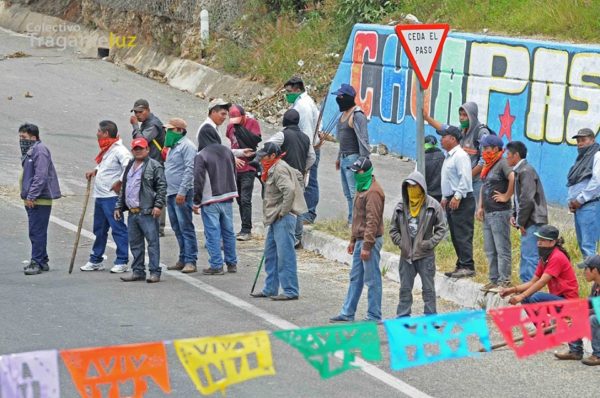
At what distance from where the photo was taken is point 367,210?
37.9 ft

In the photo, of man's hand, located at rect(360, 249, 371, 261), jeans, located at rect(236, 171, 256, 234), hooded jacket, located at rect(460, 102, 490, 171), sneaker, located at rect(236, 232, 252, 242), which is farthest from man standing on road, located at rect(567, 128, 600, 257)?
sneaker, located at rect(236, 232, 252, 242)

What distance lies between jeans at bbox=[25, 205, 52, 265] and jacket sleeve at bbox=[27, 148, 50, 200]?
7.5 inches

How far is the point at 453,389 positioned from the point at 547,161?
27.7ft

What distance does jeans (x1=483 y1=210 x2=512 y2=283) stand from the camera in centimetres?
1232

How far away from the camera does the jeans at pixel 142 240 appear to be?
13359 mm

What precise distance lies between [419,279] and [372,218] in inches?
73.7

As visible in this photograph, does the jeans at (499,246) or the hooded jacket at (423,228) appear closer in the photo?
the hooded jacket at (423,228)

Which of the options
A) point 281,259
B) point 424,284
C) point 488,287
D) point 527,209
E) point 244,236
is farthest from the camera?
point 244,236

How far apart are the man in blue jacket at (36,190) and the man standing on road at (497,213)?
4.85 metres

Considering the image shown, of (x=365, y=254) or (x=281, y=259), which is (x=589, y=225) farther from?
(x=281, y=259)

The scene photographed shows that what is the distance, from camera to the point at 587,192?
12523 millimetres

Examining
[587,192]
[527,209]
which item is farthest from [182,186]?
[587,192]

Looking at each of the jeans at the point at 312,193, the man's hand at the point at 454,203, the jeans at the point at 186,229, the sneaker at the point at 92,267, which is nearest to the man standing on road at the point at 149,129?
the jeans at the point at 186,229

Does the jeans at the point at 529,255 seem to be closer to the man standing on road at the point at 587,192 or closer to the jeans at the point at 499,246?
the jeans at the point at 499,246
